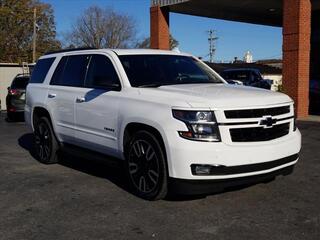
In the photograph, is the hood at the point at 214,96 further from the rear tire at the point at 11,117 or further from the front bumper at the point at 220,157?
the rear tire at the point at 11,117

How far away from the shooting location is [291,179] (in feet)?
23.2

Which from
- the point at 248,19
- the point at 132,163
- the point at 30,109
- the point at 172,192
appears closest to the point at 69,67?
the point at 30,109

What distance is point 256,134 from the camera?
5.62 meters

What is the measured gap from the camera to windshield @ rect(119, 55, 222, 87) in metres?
6.71

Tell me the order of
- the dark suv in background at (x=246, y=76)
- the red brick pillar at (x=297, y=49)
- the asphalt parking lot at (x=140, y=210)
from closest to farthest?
the asphalt parking lot at (x=140, y=210) → the red brick pillar at (x=297, y=49) → the dark suv in background at (x=246, y=76)

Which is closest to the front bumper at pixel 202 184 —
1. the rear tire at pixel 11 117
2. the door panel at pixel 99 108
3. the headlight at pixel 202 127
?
the headlight at pixel 202 127

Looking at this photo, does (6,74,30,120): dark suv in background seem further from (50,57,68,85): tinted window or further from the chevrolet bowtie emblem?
the chevrolet bowtie emblem

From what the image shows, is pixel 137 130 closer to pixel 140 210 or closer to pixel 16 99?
pixel 140 210

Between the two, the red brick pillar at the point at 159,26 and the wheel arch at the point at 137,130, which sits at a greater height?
the red brick pillar at the point at 159,26

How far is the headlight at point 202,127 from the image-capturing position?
5426 mm

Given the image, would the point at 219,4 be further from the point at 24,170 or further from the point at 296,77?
the point at 24,170

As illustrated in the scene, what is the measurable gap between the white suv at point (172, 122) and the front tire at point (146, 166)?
0.5 inches

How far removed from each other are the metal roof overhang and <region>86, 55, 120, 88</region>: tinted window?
13.2m

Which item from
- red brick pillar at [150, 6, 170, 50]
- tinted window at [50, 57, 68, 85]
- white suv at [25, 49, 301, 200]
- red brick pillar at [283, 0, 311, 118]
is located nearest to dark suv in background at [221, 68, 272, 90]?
red brick pillar at [150, 6, 170, 50]
